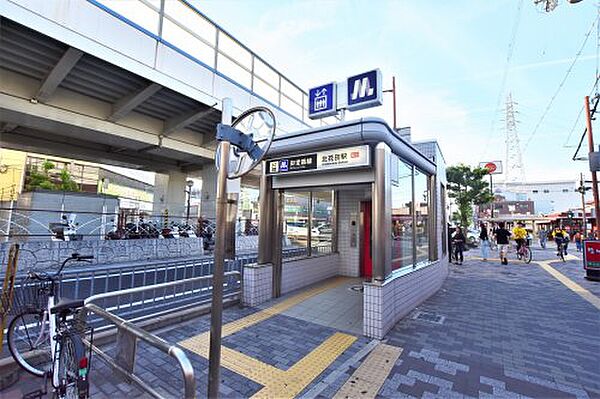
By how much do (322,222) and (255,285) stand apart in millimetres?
3370

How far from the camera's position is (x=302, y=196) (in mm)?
7340

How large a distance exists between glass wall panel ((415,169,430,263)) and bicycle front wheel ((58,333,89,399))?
5.72 meters

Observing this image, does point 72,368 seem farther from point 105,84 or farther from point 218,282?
point 105,84

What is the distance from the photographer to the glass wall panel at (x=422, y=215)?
631 centimetres

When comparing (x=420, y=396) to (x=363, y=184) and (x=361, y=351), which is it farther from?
(x=363, y=184)

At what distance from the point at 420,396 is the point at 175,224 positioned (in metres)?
13.2

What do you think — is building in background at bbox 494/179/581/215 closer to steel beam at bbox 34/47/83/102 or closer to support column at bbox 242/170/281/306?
support column at bbox 242/170/281/306

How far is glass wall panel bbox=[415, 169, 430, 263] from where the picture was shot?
6.31m

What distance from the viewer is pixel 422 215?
6.86m

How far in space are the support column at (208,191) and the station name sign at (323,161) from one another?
31.1 feet

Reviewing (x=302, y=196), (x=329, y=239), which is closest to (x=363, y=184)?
(x=302, y=196)

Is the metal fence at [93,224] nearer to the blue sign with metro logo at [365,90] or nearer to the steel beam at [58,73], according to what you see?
the steel beam at [58,73]

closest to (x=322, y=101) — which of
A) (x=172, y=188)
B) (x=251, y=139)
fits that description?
(x=251, y=139)

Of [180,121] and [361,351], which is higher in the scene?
[180,121]
